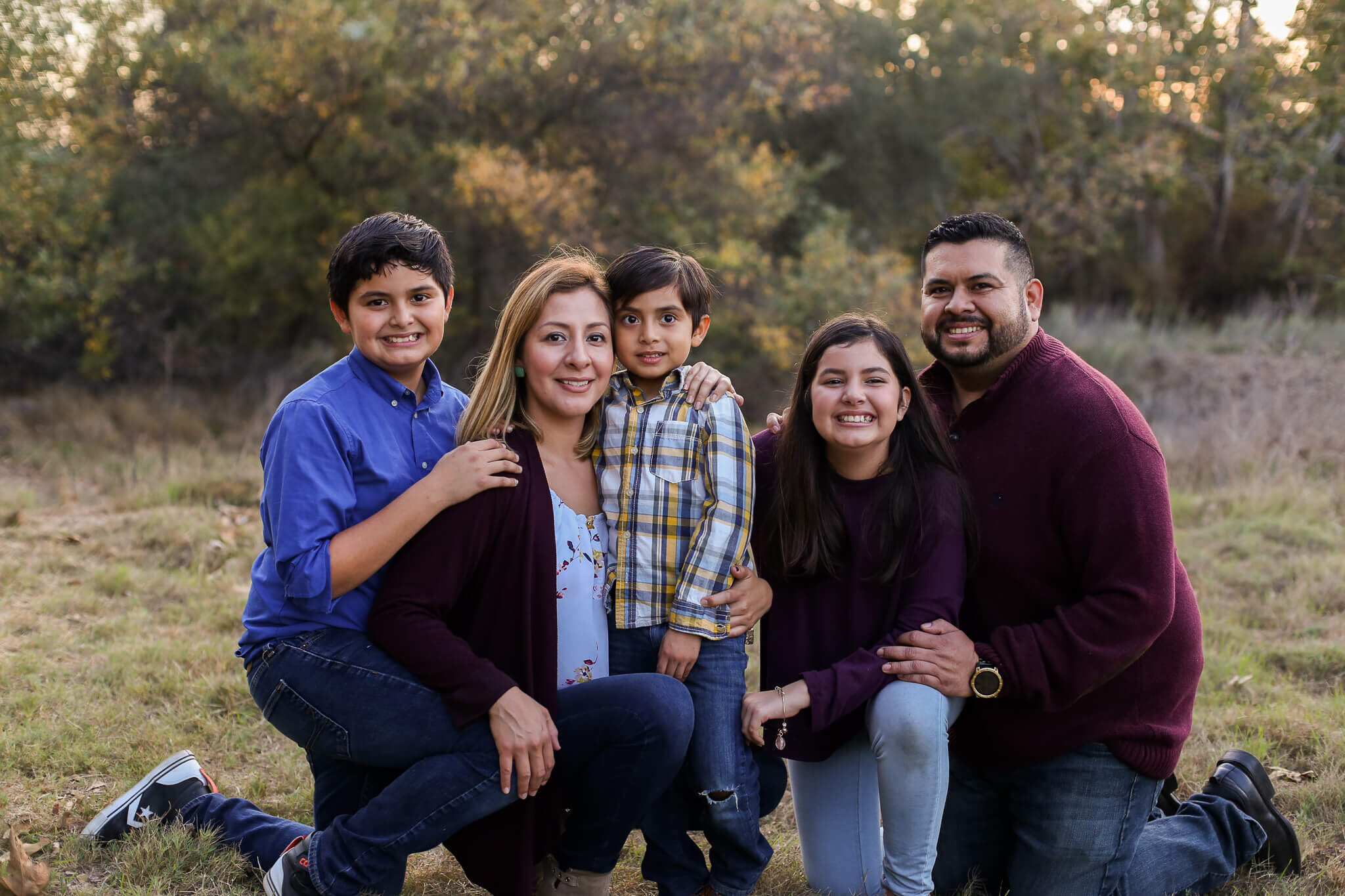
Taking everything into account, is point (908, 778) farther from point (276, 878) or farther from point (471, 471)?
point (276, 878)

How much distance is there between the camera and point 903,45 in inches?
670

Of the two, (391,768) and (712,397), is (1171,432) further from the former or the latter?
(391,768)

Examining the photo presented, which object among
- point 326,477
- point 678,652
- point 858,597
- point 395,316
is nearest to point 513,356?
point 395,316

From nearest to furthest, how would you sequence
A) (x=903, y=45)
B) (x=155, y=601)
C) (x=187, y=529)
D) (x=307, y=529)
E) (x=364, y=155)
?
1. (x=307, y=529)
2. (x=155, y=601)
3. (x=187, y=529)
4. (x=364, y=155)
5. (x=903, y=45)

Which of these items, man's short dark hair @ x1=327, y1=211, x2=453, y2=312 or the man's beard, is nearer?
man's short dark hair @ x1=327, y1=211, x2=453, y2=312

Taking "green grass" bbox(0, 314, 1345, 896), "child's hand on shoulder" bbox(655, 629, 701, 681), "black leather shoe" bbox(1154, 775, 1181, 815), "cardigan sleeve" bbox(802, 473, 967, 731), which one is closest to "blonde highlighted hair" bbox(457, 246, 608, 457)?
"child's hand on shoulder" bbox(655, 629, 701, 681)

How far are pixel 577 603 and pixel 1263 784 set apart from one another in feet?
7.69

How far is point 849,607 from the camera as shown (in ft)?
10.2

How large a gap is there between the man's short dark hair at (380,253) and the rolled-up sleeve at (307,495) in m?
0.42

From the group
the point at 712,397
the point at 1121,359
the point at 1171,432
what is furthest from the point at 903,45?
the point at 712,397

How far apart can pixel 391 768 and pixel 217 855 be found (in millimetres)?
665

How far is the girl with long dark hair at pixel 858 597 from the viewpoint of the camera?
114 inches

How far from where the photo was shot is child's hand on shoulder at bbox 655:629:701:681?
2984 millimetres

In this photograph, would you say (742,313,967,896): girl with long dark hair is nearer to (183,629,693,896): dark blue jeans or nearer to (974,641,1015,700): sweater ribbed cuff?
(974,641,1015,700): sweater ribbed cuff
